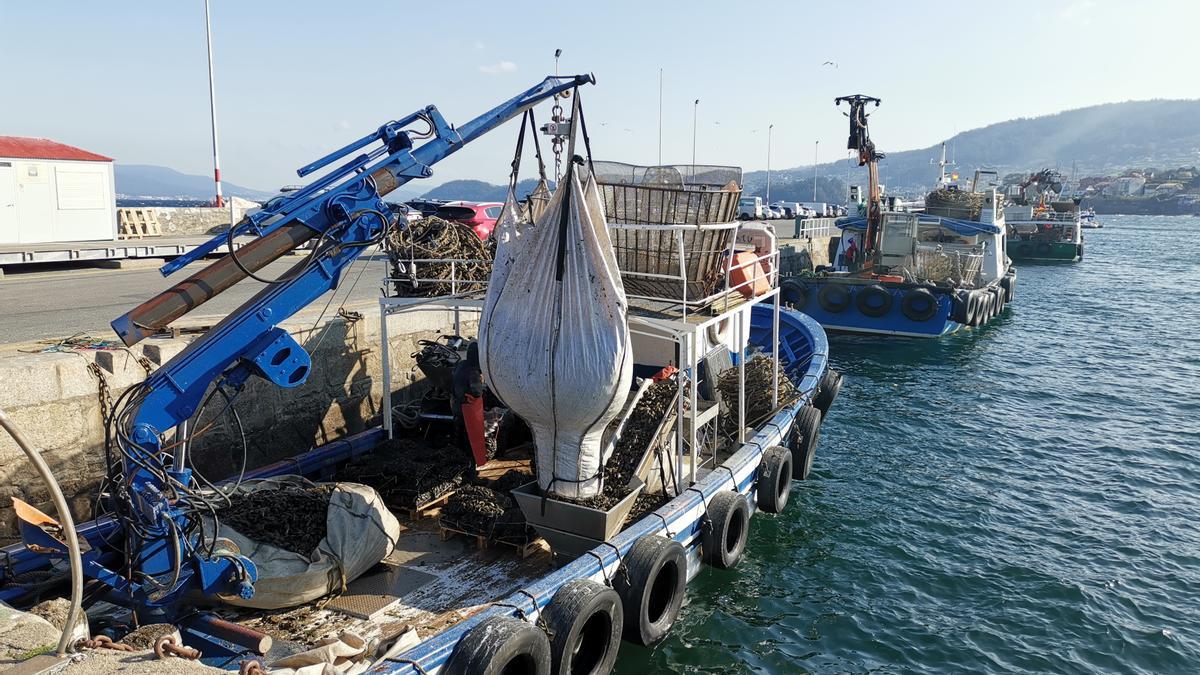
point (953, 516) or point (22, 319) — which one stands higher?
point (22, 319)

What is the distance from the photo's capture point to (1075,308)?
31.0 meters

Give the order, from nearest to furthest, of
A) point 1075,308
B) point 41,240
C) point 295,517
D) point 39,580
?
point 39,580, point 295,517, point 41,240, point 1075,308

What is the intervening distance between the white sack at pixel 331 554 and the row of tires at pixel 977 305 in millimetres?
21471

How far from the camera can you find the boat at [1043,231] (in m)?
48.9

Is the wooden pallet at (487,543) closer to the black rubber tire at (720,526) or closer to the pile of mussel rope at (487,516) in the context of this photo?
the pile of mussel rope at (487,516)

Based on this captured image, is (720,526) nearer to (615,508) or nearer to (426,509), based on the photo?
(615,508)

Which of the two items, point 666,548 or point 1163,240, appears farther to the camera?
point 1163,240

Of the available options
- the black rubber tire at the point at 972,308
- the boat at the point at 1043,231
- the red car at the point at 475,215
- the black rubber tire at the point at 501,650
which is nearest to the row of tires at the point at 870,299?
the black rubber tire at the point at 972,308

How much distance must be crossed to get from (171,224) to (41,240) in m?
7.36

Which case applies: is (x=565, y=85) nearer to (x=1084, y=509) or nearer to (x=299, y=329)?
(x=299, y=329)

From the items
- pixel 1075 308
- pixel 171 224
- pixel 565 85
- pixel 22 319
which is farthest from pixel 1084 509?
pixel 171 224

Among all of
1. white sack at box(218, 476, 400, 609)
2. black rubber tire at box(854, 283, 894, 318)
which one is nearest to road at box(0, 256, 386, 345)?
white sack at box(218, 476, 400, 609)

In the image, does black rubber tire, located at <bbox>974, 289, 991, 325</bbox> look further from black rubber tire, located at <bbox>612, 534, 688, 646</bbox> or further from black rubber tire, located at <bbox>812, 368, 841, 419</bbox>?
black rubber tire, located at <bbox>612, 534, 688, 646</bbox>

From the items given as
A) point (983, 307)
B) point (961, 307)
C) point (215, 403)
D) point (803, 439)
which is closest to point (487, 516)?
point (215, 403)
